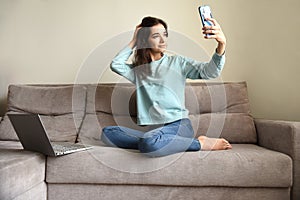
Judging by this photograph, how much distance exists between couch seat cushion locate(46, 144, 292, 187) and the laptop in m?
0.05

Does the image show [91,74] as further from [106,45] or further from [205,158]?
[205,158]

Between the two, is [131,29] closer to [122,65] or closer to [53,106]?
[122,65]

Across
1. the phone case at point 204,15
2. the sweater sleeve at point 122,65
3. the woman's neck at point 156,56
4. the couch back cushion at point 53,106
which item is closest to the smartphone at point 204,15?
the phone case at point 204,15

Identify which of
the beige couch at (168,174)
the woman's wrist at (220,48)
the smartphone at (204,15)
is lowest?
the beige couch at (168,174)

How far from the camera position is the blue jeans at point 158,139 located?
137 cm

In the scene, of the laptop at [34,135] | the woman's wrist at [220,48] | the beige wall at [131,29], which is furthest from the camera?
the beige wall at [131,29]

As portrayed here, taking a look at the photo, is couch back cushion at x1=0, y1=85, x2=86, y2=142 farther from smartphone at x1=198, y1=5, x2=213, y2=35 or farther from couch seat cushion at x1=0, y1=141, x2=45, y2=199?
smartphone at x1=198, y1=5, x2=213, y2=35

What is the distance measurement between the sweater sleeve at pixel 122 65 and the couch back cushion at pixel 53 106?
1.19 feet

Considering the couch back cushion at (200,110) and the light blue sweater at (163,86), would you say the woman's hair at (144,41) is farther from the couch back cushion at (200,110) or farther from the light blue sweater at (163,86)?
the couch back cushion at (200,110)

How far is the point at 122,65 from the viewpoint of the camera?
69.2 inches

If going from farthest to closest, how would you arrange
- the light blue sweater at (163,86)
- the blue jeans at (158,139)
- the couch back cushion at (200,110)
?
the couch back cushion at (200,110) → the light blue sweater at (163,86) → the blue jeans at (158,139)

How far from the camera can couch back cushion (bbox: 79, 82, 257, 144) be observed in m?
1.82

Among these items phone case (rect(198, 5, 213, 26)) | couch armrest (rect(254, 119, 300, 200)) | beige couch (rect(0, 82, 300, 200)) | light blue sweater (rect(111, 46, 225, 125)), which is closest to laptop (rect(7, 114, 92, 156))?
beige couch (rect(0, 82, 300, 200))

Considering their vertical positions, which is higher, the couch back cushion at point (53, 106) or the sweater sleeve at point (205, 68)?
the sweater sleeve at point (205, 68)
